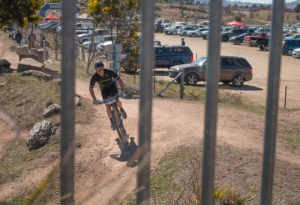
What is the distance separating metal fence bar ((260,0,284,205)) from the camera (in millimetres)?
2490

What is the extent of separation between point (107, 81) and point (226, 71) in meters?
12.4

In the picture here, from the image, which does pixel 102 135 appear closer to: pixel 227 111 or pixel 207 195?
pixel 227 111

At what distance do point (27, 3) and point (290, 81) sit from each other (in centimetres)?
1811

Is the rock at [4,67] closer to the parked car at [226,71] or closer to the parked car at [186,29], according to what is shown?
the parked car at [226,71]

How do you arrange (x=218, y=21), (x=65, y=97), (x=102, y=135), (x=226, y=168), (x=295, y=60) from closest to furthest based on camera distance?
(x=65, y=97) → (x=218, y=21) → (x=226, y=168) → (x=102, y=135) → (x=295, y=60)

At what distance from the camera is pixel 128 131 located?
888 cm

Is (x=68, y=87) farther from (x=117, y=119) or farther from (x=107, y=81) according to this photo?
(x=117, y=119)

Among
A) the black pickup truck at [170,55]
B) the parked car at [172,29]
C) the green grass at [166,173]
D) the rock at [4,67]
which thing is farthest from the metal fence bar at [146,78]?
the parked car at [172,29]

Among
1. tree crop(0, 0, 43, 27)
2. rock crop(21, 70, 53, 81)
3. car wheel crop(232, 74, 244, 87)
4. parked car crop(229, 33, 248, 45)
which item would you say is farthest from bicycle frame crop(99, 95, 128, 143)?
parked car crop(229, 33, 248, 45)

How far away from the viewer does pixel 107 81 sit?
289 inches

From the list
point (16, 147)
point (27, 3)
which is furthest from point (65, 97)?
point (16, 147)

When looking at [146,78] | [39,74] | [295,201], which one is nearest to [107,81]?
[295,201]

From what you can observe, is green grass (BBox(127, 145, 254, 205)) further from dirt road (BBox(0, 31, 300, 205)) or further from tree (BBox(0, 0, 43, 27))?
tree (BBox(0, 0, 43, 27))

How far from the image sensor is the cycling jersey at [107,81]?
7336mm
